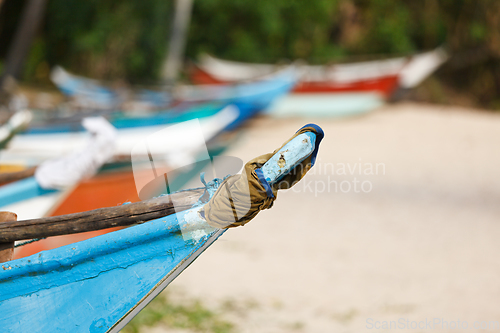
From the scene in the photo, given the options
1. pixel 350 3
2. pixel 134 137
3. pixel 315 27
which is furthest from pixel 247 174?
pixel 350 3

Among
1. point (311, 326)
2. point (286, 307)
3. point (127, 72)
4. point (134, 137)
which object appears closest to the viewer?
point (311, 326)

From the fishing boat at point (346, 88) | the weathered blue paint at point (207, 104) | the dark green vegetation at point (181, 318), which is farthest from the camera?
the fishing boat at point (346, 88)

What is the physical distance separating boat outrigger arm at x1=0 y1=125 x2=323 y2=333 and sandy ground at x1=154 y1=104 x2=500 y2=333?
130 centimetres

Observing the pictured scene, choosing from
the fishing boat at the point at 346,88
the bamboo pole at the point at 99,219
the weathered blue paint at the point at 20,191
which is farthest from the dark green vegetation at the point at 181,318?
the fishing boat at the point at 346,88

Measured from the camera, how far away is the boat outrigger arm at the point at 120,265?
1.10 m

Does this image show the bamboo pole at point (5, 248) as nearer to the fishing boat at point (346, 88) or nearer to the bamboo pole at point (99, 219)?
the bamboo pole at point (99, 219)

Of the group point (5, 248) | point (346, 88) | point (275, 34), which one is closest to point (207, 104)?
point (346, 88)

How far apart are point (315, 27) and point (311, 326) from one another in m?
13.1

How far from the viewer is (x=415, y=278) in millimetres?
3037

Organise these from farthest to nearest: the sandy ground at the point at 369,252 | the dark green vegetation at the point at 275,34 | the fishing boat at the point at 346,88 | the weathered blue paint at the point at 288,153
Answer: the dark green vegetation at the point at 275,34 < the fishing boat at the point at 346,88 < the sandy ground at the point at 369,252 < the weathered blue paint at the point at 288,153

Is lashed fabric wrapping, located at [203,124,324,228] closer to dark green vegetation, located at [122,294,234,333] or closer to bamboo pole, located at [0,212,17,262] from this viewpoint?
bamboo pole, located at [0,212,17,262]

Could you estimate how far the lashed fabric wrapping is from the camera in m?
1.07

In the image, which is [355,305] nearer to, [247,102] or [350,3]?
[247,102]
